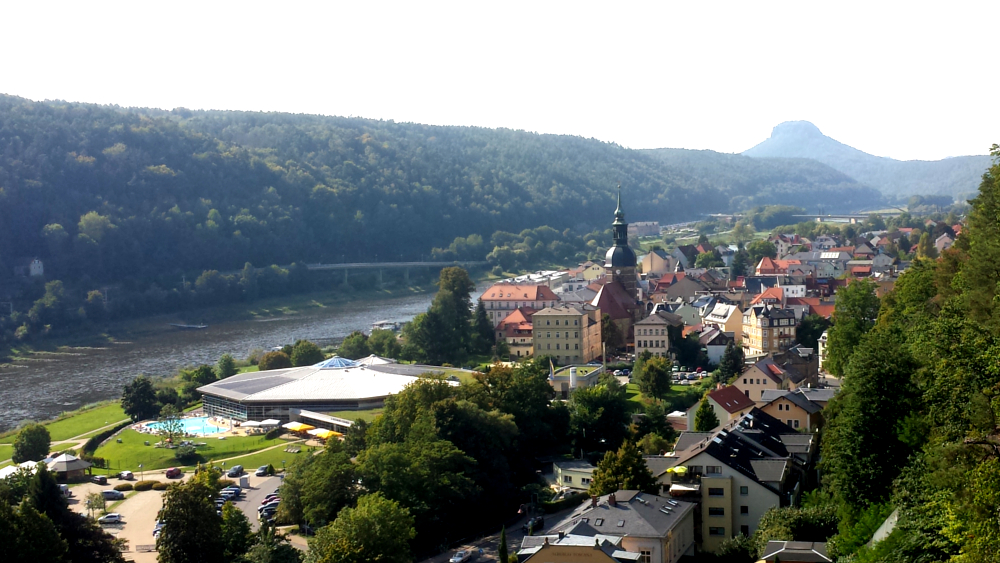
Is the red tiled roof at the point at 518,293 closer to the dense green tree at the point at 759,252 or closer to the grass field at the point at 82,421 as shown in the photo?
the grass field at the point at 82,421

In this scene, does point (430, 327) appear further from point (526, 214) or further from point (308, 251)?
point (526, 214)

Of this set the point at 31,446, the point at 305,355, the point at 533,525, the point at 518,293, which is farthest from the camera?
the point at 518,293

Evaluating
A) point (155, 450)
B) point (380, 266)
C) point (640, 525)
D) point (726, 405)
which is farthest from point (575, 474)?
point (380, 266)

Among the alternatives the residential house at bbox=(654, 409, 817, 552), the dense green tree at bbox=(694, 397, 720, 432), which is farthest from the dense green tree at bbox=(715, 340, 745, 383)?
the residential house at bbox=(654, 409, 817, 552)

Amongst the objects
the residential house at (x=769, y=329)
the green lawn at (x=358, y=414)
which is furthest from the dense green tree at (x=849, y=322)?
the green lawn at (x=358, y=414)

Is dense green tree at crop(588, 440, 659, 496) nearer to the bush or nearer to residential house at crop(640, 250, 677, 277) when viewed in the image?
the bush

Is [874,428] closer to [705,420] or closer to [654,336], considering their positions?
[705,420]
